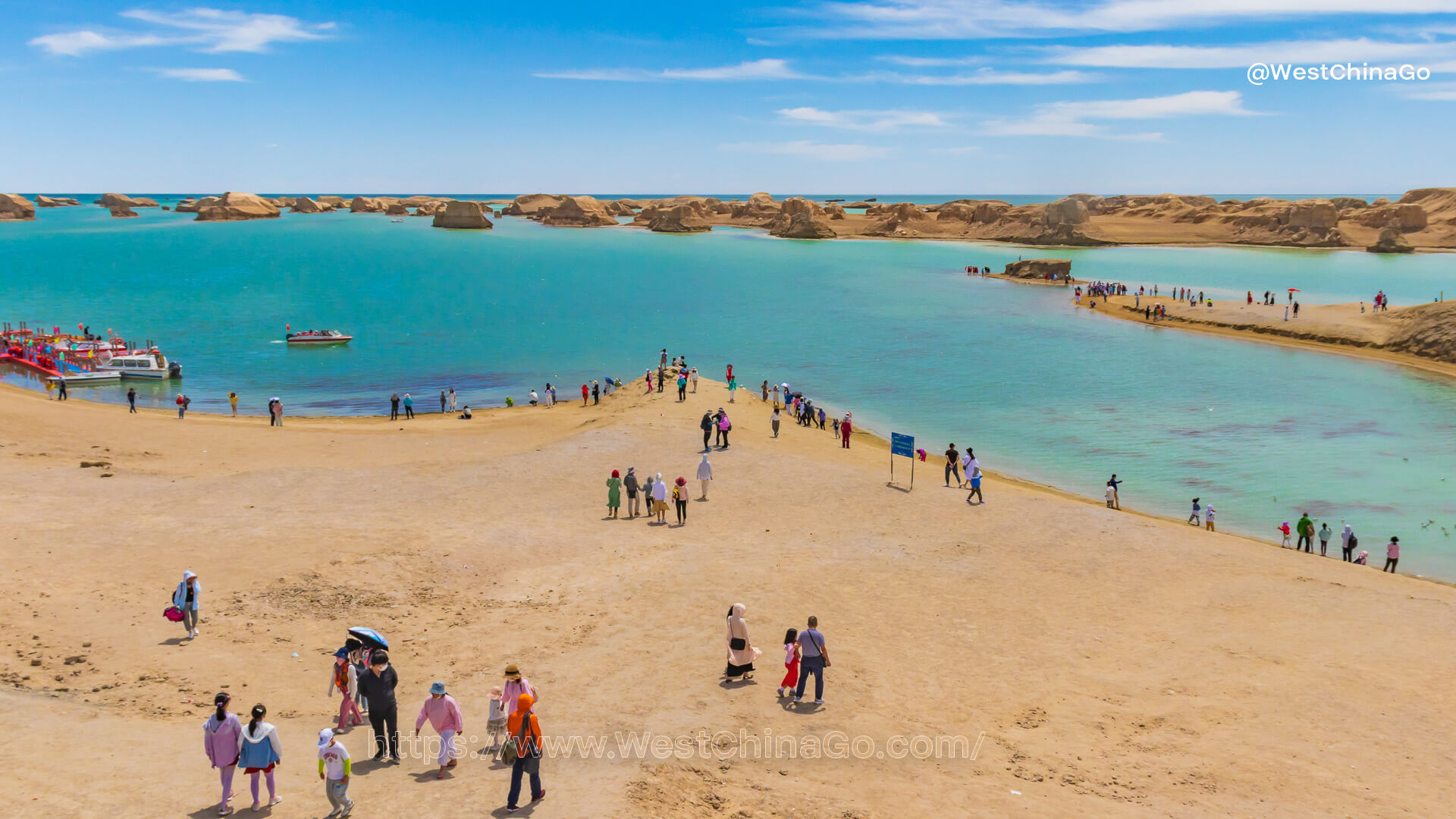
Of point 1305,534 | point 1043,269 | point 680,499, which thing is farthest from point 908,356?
point 1043,269

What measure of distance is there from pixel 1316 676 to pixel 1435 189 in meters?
191

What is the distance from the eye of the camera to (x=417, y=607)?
1547 cm

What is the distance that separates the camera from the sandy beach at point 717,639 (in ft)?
32.8

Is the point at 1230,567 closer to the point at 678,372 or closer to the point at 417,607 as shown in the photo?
the point at 417,607

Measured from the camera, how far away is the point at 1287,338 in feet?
194

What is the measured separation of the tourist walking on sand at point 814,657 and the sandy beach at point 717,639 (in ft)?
1.27

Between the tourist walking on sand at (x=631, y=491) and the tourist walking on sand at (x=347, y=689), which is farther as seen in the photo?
the tourist walking on sand at (x=631, y=491)

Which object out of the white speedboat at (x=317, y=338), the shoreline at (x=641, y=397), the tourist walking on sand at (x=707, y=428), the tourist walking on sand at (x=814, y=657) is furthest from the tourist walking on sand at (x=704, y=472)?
the white speedboat at (x=317, y=338)

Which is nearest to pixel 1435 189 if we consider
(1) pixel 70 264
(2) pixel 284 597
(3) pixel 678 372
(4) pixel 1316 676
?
(3) pixel 678 372

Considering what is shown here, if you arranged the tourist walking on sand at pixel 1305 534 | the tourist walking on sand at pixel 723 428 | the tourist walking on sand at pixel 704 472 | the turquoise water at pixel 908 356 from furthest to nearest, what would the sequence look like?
the turquoise water at pixel 908 356, the tourist walking on sand at pixel 723 428, the tourist walking on sand at pixel 704 472, the tourist walking on sand at pixel 1305 534

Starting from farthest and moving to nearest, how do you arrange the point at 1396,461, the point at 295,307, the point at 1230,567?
the point at 295,307
the point at 1396,461
the point at 1230,567

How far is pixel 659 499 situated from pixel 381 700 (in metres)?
11.6

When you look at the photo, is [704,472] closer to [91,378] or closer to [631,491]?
[631,491]

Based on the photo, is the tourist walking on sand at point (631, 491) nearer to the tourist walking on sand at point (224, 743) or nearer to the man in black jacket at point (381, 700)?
the man in black jacket at point (381, 700)
